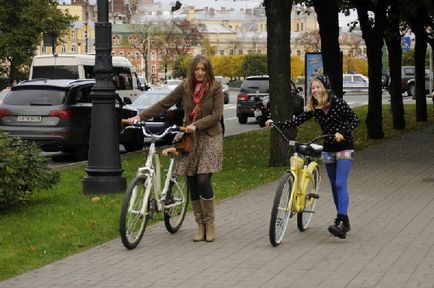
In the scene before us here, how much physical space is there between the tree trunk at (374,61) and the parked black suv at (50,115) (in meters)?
7.81

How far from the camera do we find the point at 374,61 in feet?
86.5

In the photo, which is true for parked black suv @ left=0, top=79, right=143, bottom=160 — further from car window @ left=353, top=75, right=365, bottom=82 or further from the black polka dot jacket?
car window @ left=353, top=75, right=365, bottom=82

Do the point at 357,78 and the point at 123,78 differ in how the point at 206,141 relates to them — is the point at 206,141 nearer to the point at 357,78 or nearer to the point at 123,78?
the point at 123,78

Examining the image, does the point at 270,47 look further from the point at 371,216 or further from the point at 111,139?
the point at 371,216

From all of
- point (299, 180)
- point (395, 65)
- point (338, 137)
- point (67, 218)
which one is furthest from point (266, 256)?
point (395, 65)

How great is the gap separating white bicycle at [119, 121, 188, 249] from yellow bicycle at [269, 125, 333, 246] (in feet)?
3.51

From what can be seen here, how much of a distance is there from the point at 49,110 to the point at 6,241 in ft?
36.1

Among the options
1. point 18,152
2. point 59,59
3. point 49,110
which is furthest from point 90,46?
point 18,152

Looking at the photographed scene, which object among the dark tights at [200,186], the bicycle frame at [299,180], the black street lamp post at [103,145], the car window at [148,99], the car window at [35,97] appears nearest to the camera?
the bicycle frame at [299,180]

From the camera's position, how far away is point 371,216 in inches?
453

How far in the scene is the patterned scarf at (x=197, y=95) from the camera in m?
9.77

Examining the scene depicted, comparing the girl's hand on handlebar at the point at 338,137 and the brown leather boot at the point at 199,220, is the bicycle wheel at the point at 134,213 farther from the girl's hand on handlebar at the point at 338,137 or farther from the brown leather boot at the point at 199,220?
the girl's hand on handlebar at the point at 338,137

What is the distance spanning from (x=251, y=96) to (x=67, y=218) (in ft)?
91.8

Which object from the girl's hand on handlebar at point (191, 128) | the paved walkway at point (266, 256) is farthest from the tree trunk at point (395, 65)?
the girl's hand on handlebar at point (191, 128)
